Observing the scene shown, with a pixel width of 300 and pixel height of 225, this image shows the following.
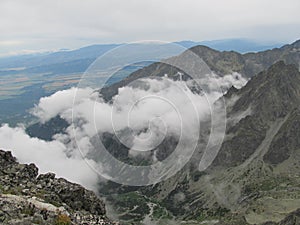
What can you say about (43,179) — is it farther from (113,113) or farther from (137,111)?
(137,111)

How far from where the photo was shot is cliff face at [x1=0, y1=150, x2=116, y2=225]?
30828 mm

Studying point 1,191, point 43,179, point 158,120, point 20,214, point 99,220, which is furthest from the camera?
point 158,120

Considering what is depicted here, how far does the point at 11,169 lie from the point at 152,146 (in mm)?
25129

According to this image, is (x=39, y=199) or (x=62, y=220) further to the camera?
(x=39, y=199)

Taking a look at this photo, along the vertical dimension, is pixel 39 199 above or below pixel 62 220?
above

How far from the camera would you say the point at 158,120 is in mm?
71500

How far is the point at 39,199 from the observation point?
34938mm

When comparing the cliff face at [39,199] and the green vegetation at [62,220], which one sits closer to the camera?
the cliff face at [39,199]

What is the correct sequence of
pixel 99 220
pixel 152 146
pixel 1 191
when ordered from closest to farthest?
pixel 1 191 → pixel 99 220 → pixel 152 146

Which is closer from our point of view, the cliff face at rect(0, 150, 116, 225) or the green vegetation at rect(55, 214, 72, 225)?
the cliff face at rect(0, 150, 116, 225)

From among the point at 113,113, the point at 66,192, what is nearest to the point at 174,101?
the point at 113,113

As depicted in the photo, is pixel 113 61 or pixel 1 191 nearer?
pixel 1 191

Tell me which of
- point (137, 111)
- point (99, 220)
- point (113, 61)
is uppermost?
point (113, 61)

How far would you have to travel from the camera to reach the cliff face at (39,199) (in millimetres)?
30828
